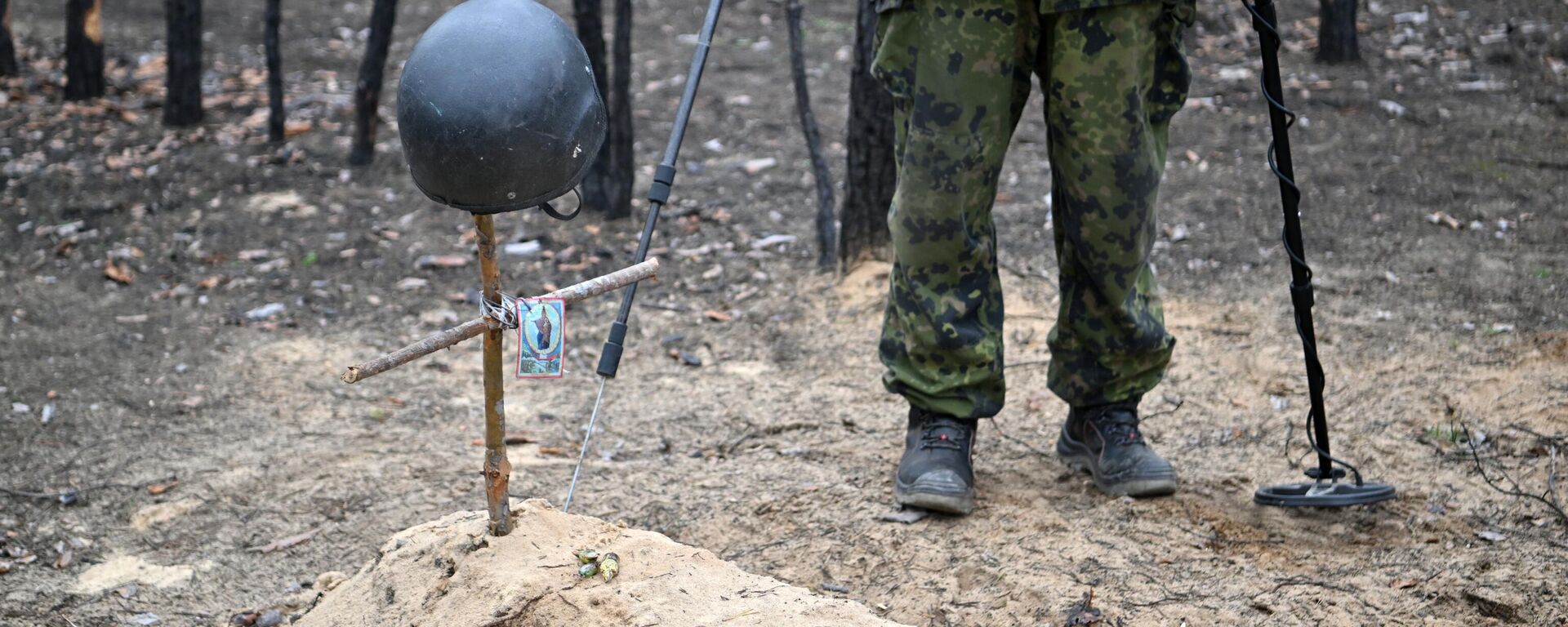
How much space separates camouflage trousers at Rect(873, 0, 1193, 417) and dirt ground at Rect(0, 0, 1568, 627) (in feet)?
1.14

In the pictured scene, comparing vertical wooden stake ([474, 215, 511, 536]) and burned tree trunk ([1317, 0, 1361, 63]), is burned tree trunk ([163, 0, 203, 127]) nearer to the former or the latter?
vertical wooden stake ([474, 215, 511, 536])

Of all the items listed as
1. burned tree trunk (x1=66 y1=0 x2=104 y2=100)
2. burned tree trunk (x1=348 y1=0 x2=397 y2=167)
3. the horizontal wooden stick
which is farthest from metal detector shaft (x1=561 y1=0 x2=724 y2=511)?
burned tree trunk (x1=66 y1=0 x2=104 y2=100)

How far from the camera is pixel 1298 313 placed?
2584 mm

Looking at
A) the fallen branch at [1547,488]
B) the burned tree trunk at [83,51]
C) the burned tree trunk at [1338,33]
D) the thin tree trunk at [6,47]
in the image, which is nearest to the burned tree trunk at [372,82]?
the burned tree trunk at [83,51]

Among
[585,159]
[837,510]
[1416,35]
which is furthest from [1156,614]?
[1416,35]

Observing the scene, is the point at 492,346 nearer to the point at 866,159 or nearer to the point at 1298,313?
the point at 1298,313

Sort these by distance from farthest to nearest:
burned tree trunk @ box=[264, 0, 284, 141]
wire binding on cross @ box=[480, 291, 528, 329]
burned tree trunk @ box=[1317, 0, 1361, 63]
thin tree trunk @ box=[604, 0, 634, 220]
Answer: burned tree trunk @ box=[1317, 0, 1361, 63] → burned tree trunk @ box=[264, 0, 284, 141] → thin tree trunk @ box=[604, 0, 634, 220] → wire binding on cross @ box=[480, 291, 528, 329]

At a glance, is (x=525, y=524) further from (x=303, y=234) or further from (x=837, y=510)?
(x=303, y=234)

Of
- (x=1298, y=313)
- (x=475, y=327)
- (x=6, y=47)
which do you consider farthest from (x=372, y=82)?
(x=1298, y=313)

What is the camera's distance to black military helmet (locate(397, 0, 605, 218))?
1649mm

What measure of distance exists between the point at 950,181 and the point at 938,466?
650mm

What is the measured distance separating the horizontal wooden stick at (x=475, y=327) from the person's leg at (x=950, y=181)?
905mm

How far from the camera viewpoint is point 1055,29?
A: 2.48 metres

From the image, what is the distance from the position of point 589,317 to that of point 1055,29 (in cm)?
245
